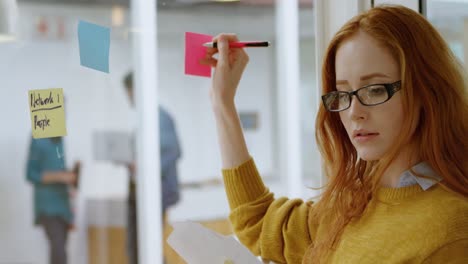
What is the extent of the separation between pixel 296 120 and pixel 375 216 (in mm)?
1228

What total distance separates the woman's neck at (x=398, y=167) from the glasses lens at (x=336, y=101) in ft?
0.39

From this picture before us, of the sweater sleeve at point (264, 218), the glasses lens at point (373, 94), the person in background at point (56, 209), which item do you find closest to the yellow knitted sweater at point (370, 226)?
the sweater sleeve at point (264, 218)

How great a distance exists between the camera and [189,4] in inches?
75.6

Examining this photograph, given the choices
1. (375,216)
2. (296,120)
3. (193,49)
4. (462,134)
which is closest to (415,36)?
(462,134)

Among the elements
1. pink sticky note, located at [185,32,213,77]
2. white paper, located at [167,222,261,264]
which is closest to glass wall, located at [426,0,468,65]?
pink sticky note, located at [185,32,213,77]

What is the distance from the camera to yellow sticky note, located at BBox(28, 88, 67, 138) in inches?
36.1

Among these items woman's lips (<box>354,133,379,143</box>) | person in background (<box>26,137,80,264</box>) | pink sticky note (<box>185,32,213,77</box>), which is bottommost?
person in background (<box>26,137,80,264</box>)

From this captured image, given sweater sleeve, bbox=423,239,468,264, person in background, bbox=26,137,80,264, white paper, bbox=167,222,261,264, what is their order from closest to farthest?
sweater sleeve, bbox=423,239,468,264 < white paper, bbox=167,222,261,264 < person in background, bbox=26,137,80,264

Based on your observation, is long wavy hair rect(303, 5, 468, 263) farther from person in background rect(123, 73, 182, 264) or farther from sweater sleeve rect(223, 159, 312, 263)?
person in background rect(123, 73, 182, 264)

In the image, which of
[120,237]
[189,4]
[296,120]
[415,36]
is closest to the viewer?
[415,36]

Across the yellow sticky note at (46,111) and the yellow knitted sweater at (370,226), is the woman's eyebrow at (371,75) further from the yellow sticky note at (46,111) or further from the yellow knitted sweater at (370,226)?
the yellow sticky note at (46,111)

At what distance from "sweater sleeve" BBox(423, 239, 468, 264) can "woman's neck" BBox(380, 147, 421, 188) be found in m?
0.14

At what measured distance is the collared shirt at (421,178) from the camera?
927mm

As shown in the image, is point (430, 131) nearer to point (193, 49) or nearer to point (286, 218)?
point (286, 218)
